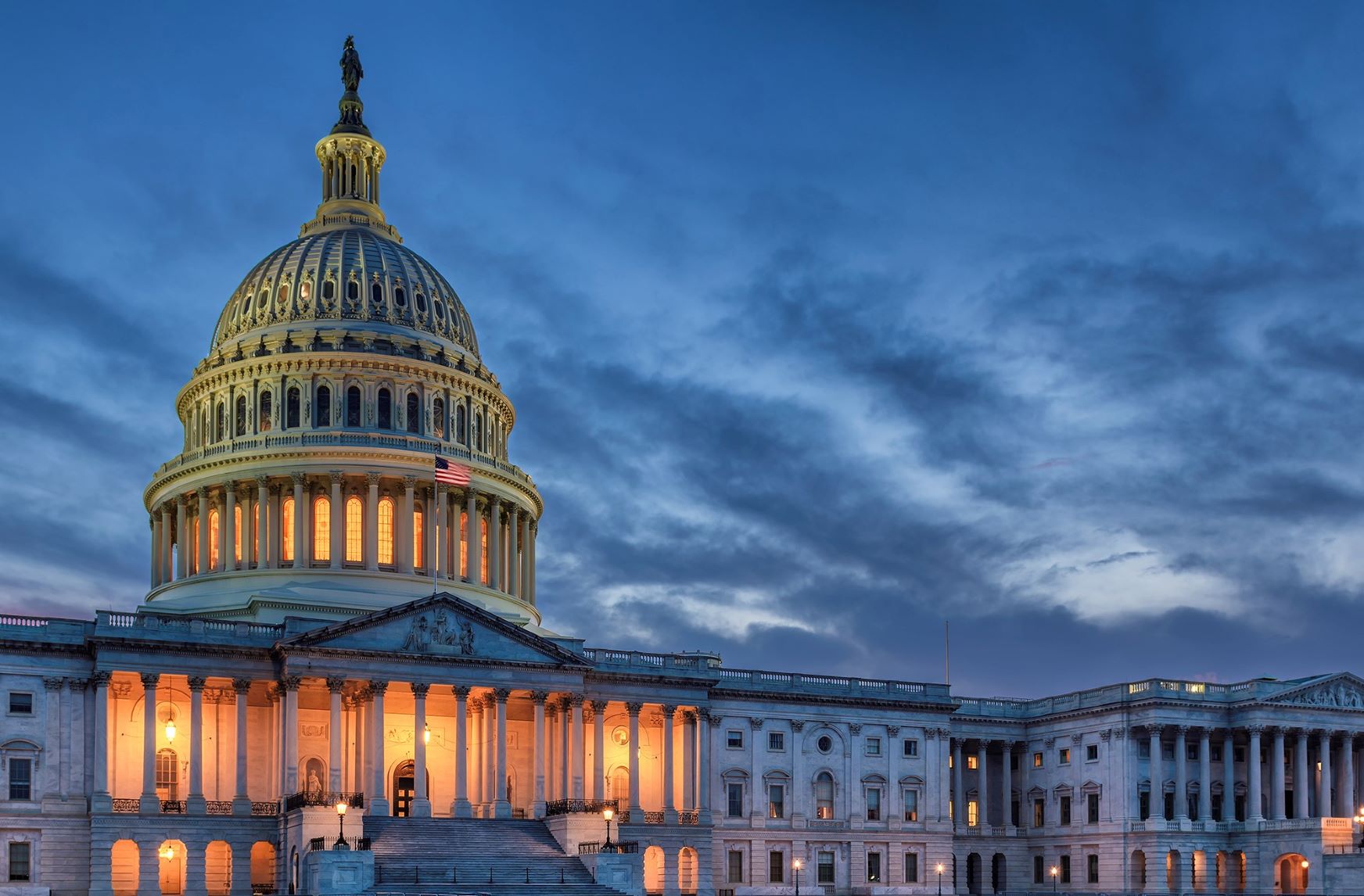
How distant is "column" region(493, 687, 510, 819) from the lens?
301 ft

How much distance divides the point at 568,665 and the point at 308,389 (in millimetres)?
27717

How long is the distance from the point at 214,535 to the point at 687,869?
36.5 metres

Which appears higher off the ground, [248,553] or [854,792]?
[248,553]

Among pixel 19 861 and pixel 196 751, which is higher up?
pixel 196 751

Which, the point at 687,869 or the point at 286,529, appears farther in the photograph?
the point at 286,529

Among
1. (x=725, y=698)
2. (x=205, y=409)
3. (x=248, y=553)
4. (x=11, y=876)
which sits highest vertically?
(x=205, y=409)

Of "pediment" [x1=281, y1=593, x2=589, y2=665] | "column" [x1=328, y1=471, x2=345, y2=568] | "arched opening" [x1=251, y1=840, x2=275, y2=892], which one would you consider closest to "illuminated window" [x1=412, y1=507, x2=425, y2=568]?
"column" [x1=328, y1=471, x2=345, y2=568]

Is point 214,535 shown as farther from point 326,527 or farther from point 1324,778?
point 1324,778

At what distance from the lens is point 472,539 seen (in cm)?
11125

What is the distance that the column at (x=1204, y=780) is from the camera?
112m

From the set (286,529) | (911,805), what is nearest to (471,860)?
(286,529)

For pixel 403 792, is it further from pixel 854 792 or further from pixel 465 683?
pixel 854 792

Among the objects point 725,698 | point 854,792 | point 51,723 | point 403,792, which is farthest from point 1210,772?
point 51,723

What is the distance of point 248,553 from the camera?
107 m
